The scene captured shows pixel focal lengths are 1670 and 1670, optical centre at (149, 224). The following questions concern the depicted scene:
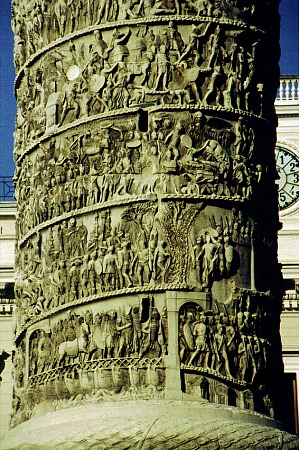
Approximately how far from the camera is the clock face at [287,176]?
2608cm

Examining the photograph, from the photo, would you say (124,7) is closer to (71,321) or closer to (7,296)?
(71,321)

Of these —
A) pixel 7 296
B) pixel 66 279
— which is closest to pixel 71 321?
pixel 66 279

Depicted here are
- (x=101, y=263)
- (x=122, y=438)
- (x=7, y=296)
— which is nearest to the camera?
(x=122, y=438)

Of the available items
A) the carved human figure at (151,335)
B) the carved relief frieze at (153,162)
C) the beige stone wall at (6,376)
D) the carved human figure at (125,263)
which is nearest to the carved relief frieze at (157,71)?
the carved relief frieze at (153,162)

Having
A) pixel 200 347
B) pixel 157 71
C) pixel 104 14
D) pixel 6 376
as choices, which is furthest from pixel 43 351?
pixel 6 376

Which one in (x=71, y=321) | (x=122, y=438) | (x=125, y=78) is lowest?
(x=122, y=438)

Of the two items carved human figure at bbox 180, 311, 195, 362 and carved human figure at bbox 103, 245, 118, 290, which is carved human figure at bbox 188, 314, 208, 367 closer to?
carved human figure at bbox 180, 311, 195, 362

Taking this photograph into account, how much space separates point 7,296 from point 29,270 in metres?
8.17

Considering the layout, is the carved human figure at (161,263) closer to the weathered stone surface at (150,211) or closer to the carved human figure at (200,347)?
the weathered stone surface at (150,211)

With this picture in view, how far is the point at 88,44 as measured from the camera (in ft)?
43.0

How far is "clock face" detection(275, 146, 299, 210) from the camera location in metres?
26.1

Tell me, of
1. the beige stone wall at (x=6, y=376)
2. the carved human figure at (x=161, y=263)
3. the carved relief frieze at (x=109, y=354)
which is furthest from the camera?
the beige stone wall at (x=6, y=376)

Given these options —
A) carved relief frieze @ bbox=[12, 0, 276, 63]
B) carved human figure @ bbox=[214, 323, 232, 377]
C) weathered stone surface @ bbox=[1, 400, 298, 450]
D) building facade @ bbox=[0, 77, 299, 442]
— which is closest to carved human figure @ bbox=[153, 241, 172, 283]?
carved human figure @ bbox=[214, 323, 232, 377]

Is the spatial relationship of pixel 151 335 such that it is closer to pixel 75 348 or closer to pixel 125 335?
pixel 125 335
